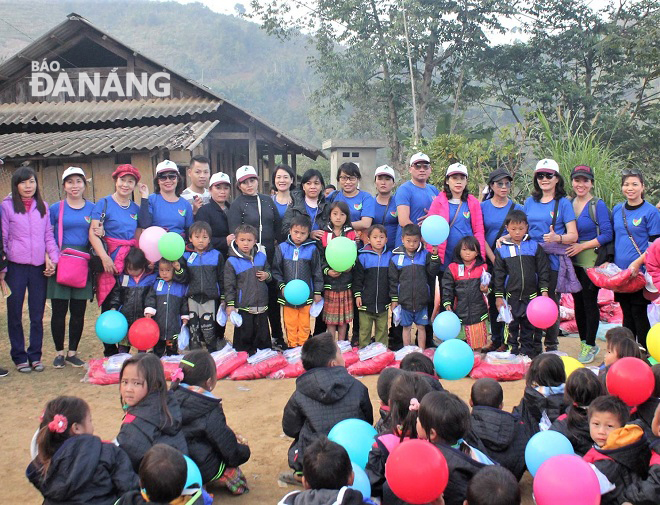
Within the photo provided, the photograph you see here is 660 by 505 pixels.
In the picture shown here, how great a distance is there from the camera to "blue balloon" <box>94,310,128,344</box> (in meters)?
5.79

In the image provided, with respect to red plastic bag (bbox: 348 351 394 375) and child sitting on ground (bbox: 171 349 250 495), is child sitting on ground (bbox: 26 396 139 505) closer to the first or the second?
child sitting on ground (bbox: 171 349 250 495)

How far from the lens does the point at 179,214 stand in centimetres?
619

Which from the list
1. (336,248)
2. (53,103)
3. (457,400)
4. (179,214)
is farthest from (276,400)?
(53,103)

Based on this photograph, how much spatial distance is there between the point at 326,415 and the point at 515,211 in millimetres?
3133

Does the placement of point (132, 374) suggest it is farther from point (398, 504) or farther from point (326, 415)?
point (398, 504)

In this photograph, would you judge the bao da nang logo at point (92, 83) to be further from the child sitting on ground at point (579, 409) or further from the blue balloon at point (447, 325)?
the child sitting on ground at point (579, 409)

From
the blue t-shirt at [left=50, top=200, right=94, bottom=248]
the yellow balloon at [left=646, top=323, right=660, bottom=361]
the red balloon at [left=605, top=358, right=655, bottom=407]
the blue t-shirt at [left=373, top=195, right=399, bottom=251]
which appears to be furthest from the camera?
the blue t-shirt at [left=373, top=195, right=399, bottom=251]

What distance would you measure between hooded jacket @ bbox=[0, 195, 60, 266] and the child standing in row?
7.02 feet

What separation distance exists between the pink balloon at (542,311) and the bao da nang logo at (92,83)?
9.50 m

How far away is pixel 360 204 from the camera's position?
21.2 feet

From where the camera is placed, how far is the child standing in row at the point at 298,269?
6.15 m

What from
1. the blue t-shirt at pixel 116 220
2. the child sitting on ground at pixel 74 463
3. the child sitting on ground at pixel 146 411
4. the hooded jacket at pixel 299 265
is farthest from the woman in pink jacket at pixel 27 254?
the child sitting on ground at pixel 74 463


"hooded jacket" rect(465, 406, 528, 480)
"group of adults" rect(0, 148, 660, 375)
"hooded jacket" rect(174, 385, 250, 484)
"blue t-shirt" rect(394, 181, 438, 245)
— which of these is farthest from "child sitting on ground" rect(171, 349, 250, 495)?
"blue t-shirt" rect(394, 181, 438, 245)

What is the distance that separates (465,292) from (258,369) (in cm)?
204
